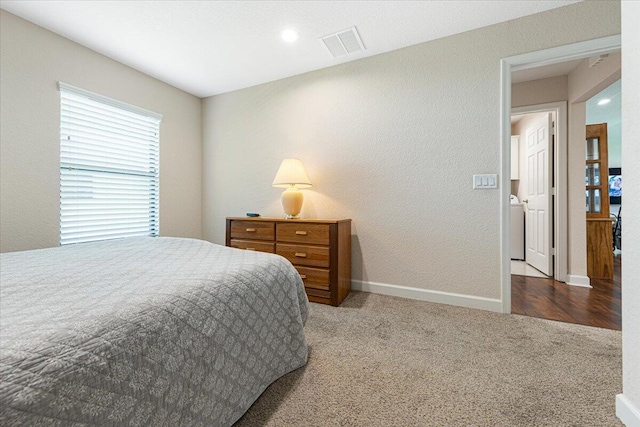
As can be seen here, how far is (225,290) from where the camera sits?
41.0 inches

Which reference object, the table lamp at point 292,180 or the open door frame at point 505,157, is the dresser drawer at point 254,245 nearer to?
the table lamp at point 292,180

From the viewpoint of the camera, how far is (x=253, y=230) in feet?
9.17

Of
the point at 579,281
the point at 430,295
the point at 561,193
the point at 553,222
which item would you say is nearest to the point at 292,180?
the point at 430,295

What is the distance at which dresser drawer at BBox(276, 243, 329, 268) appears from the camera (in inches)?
95.6

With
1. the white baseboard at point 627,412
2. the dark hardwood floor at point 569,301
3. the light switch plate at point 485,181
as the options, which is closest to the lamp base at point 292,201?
the light switch plate at point 485,181

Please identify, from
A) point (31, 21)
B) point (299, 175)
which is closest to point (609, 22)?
point (299, 175)

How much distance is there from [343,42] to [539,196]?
3.16 meters

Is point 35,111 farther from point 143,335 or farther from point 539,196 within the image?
point 539,196

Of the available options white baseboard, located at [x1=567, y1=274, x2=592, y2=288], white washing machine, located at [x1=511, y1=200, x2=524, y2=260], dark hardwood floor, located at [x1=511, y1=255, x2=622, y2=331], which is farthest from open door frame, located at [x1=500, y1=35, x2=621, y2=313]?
white washing machine, located at [x1=511, y1=200, x2=524, y2=260]

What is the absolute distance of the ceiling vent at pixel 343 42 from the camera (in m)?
2.33

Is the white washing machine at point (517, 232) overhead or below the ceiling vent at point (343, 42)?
below

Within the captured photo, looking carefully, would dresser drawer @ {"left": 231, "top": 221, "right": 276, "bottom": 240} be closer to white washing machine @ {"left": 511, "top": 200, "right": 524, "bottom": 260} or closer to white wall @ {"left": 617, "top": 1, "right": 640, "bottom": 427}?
white wall @ {"left": 617, "top": 1, "right": 640, "bottom": 427}

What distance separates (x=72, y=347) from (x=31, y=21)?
2.94 meters

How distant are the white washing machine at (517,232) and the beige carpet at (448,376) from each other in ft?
8.71
